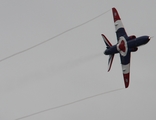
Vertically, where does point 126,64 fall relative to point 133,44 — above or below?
below

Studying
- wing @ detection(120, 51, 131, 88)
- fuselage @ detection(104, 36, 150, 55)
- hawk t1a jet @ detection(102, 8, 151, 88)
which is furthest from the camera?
wing @ detection(120, 51, 131, 88)

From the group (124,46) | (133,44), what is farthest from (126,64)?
(133,44)

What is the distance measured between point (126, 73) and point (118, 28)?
32.1 feet

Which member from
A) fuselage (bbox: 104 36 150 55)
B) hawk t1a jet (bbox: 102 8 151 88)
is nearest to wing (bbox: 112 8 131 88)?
hawk t1a jet (bbox: 102 8 151 88)

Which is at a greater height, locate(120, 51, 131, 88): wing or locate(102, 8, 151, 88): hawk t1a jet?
locate(102, 8, 151, 88): hawk t1a jet

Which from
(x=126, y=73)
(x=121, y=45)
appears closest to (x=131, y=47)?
(x=121, y=45)

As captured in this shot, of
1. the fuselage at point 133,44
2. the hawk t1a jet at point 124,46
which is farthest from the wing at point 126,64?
the fuselage at point 133,44

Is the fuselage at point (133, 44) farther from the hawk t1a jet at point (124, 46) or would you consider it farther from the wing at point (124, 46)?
the wing at point (124, 46)

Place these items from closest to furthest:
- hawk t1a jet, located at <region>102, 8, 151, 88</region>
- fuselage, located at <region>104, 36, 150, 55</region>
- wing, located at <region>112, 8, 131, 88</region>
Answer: fuselage, located at <region>104, 36, 150, 55</region>, hawk t1a jet, located at <region>102, 8, 151, 88</region>, wing, located at <region>112, 8, 131, 88</region>

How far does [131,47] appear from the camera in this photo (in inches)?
3159

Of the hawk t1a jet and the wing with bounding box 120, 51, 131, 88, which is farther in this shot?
the wing with bounding box 120, 51, 131, 88

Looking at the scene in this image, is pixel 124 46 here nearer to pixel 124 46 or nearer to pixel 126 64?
pixel 124 46

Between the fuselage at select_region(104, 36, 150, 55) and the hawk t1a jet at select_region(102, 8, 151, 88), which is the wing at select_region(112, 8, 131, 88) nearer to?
the hawk t1a jet at select_region(102, 8, 151, 88)

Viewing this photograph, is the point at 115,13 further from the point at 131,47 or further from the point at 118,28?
the point at 131,47
